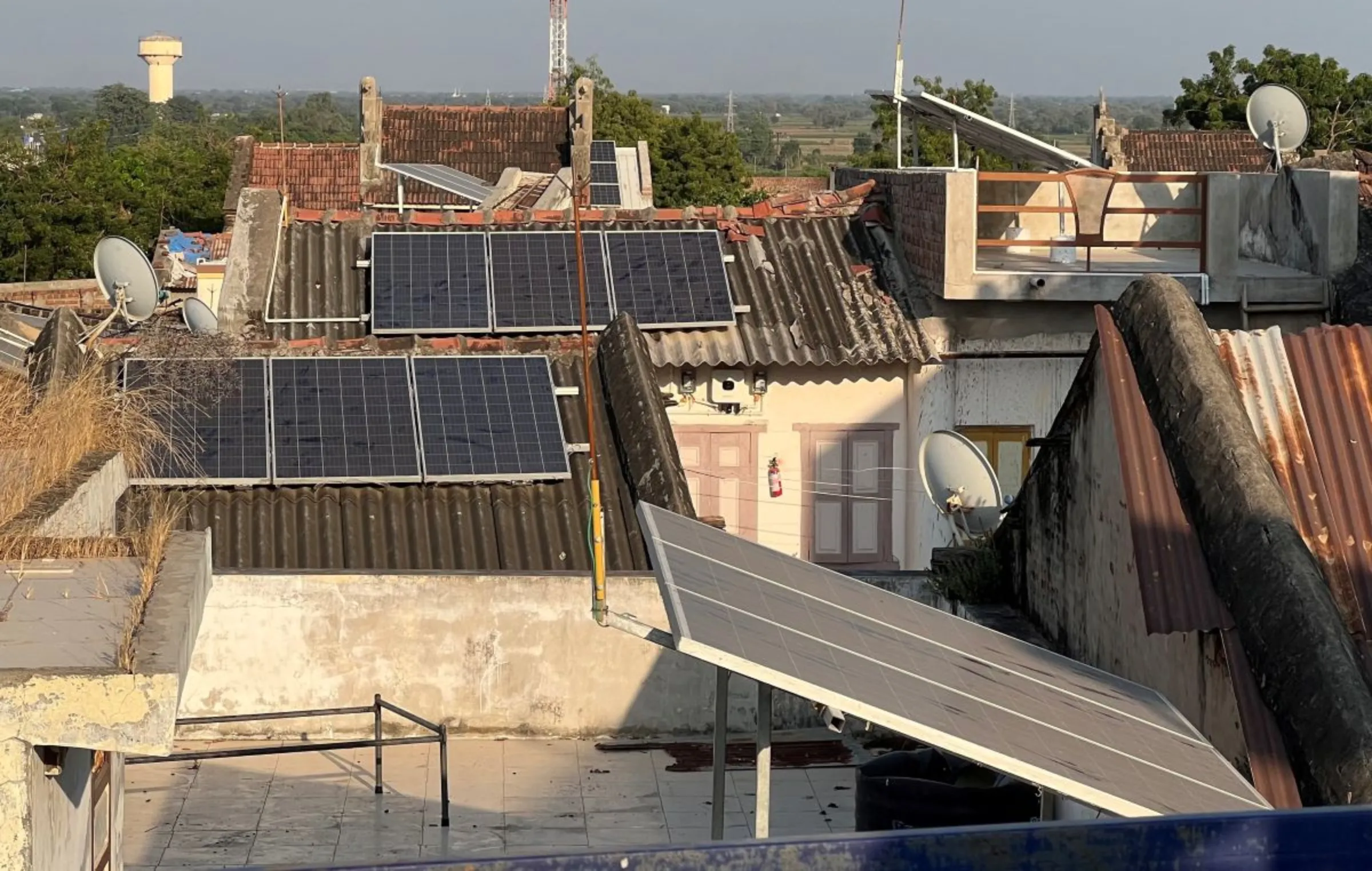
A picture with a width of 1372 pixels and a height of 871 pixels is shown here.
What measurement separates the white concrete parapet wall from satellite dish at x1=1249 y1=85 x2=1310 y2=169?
1225 centimetres

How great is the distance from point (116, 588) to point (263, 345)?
11.3 meters

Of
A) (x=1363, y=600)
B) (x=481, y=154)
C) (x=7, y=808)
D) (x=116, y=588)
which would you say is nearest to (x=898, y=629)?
(x=1363, y=600)

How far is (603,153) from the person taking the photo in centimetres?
3994

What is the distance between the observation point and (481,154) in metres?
40.8

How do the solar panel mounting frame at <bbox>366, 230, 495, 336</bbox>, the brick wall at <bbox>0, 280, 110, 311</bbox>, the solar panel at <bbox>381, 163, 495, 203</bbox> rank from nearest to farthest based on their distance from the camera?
1. the solar panel mounting frame at <bbox>366, 230, 495, 336</bbox>
2. the solar panel at <bbox>381, 163, 495, 203</bbox>
3. the brick wall at <bbox>0, 280, 110, 311</bbox>

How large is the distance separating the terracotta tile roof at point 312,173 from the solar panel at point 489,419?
23.9 metres

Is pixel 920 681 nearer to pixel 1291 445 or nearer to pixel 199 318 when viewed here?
pixel 1291 445

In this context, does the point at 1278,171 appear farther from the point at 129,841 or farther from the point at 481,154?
the point at 481,154

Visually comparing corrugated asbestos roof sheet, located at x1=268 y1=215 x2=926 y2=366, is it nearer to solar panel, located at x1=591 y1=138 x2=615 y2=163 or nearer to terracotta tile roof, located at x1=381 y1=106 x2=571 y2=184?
solar panel, located at x1=591 y1=138 x2=615 y2=163

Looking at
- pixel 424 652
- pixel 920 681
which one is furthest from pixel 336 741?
pixel 920 681

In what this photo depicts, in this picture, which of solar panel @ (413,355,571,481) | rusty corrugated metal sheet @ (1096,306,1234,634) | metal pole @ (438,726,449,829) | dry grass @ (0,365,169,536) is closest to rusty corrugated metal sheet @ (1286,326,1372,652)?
rusty corrugated metal sheet @ (1096,306,1234,634)

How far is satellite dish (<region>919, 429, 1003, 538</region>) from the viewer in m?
13.8

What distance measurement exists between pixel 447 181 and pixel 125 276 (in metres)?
8.77

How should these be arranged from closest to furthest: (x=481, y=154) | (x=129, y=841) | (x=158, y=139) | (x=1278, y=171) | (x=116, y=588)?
(x=116, y=588)
(x=129, y=841)
(x=1278, y=171)
(x=481, y=154)
(x=158, y=139)
